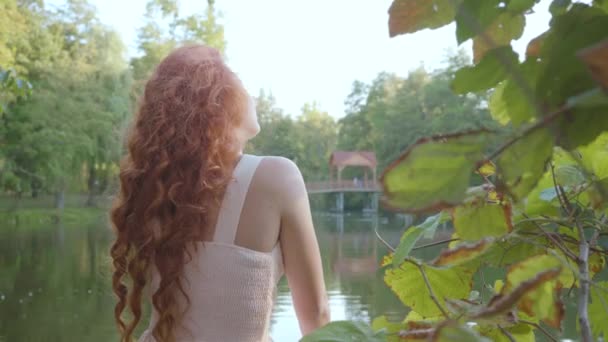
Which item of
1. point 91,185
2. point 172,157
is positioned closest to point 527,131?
point 172,157

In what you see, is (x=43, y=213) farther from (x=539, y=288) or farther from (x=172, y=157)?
(x=539, y=288)

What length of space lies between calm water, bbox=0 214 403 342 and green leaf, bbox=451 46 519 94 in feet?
19.5

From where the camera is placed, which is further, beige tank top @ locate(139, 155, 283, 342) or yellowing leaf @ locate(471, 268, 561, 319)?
beige tank top @ locate(139, 155, 283, 342)

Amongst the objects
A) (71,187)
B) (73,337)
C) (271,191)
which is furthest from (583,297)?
(71,187)

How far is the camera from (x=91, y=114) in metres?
18.1

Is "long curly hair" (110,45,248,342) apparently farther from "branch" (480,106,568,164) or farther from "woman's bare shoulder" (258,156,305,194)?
"branch" (480,106,568,164)

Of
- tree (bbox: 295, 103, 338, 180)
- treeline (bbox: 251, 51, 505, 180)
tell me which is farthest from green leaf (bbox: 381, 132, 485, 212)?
tree (bbox: 295, 103, 338, 180)

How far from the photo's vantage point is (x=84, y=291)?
29.1 ft

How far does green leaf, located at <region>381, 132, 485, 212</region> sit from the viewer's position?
0.18 meters

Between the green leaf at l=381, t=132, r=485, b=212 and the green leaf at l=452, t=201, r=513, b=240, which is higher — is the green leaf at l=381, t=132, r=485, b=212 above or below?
above

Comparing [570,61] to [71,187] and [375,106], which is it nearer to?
[71,187]

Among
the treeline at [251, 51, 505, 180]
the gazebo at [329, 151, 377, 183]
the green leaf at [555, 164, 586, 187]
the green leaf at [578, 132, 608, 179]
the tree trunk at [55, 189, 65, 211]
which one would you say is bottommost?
the tree trunk at [55, 189, 65, 211]

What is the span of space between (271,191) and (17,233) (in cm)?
1673

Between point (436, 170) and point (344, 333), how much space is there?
12 centimetres
